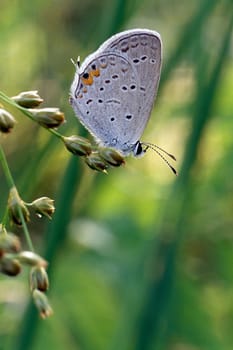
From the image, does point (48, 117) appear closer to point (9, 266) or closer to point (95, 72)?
point (9, 266)

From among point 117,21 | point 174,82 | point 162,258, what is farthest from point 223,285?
point 117,21

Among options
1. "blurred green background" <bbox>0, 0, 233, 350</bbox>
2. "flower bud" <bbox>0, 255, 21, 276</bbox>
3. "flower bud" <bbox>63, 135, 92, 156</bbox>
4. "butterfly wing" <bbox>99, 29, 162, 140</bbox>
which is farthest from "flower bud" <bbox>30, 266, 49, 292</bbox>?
"blurred green background" <bbox>0, 0, 233, 350</bbox>

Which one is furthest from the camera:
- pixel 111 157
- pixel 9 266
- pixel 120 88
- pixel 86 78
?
pixel 120 88

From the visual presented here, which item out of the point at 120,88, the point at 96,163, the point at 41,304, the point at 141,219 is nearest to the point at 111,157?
the point at 96,163

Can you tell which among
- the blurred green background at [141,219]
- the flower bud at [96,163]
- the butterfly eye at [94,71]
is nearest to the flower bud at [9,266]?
the flower bud at [96,163]

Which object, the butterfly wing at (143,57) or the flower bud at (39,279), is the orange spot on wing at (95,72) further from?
the flower bud at (39,279)

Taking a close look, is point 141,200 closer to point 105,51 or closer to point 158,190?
point 158,190
